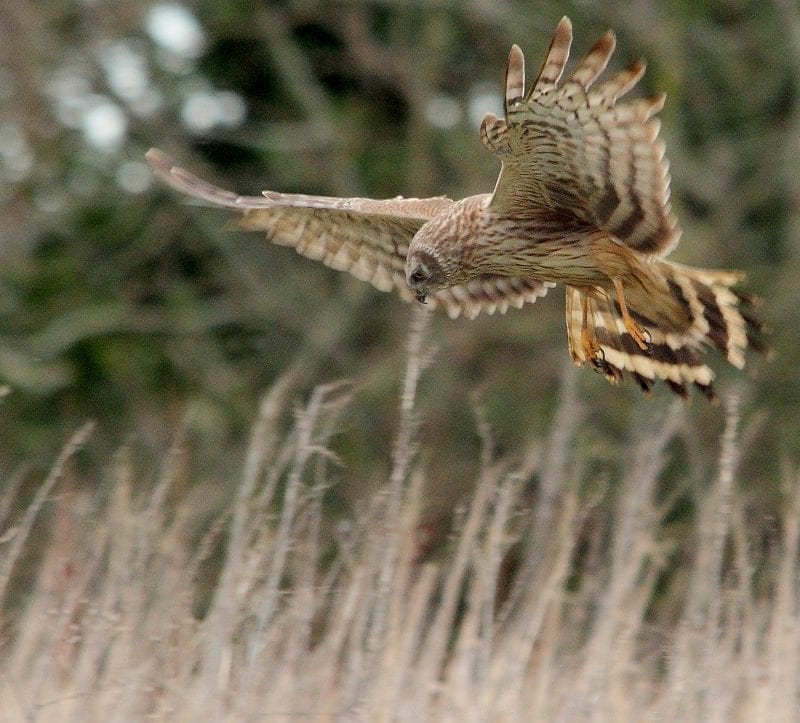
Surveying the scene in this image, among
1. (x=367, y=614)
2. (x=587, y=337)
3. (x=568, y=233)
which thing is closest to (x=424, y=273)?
(x=568, y=233)

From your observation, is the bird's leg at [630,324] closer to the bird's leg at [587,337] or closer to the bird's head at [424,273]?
the bird's leg at [587,337]

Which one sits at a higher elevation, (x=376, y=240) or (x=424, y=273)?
(x=376, y=240)

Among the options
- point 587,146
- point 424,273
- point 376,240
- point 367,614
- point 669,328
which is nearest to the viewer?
point 367,614

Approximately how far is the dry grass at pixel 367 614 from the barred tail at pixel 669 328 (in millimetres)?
690

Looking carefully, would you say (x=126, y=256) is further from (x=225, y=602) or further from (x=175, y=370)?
(x=225, y=602)

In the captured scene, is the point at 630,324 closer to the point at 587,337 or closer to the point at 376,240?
the point at 587,337

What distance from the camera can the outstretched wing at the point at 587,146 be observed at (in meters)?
3.64

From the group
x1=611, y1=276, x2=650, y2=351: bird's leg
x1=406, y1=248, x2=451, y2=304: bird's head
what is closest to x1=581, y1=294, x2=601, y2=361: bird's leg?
x1=611, y1=276, x2=650, y2=351: bird's leg

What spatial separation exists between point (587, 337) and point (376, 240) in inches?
35.1

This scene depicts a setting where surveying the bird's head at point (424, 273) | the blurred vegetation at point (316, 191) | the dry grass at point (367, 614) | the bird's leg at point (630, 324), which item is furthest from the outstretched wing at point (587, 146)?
the blurred vegetation at point (316, 191)

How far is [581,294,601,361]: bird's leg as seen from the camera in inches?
191

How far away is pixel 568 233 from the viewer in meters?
4.45

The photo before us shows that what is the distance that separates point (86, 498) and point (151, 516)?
0.94m

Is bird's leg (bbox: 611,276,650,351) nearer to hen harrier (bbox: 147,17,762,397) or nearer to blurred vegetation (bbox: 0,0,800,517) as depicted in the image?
hen harrier (bbox: 147,17,762,397)
